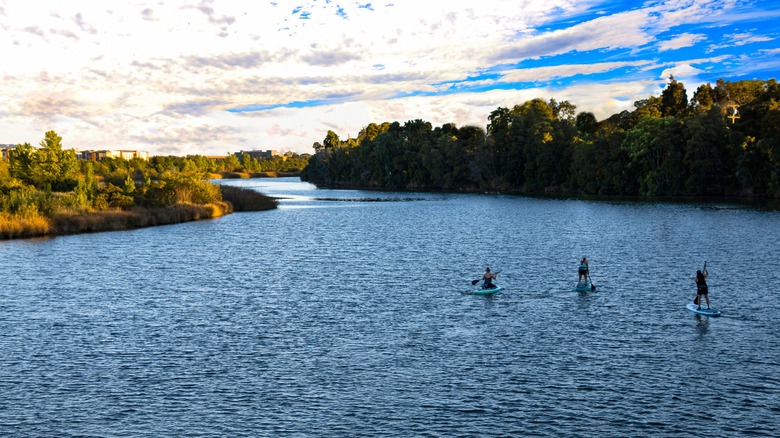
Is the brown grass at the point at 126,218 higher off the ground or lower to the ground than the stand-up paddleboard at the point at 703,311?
higher

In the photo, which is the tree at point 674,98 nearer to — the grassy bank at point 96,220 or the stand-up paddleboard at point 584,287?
the grassy bank at point 96,220

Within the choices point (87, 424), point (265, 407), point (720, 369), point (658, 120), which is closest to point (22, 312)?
point (87, 424)

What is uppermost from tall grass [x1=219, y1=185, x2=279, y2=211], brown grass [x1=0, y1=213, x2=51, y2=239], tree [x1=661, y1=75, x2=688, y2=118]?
tree [x1=661, y1=75, x2=688, y2=118]

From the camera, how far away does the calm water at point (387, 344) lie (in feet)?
78.0

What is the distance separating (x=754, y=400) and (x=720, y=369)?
12.2 ft

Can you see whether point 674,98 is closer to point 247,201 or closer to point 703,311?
point 247,201

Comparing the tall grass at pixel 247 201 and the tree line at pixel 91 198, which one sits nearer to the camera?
the tree line at pixel 91 198

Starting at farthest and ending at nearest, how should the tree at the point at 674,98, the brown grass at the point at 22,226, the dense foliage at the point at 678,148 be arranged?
the tree at the point at 674,98 < the dense foliage at the point at 678,148 < the brown grass at the point at 22,226

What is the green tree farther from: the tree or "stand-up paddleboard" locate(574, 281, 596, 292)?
the tree

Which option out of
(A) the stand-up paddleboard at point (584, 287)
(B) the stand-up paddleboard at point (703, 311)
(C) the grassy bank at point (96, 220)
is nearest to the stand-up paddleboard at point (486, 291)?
(A) the stand-up paddleboard at point (584, 287)

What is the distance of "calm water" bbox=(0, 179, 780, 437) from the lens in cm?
2378

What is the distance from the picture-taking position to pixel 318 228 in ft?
323

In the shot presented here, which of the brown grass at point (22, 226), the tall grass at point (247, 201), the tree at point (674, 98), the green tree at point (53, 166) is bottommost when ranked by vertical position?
the brown grass at point (22, 226)

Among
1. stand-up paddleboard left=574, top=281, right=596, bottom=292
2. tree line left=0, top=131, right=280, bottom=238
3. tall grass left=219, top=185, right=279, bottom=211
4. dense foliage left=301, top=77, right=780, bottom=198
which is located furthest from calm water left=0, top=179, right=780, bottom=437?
dense foliage left=301, top=77, right=780, bottom=198
